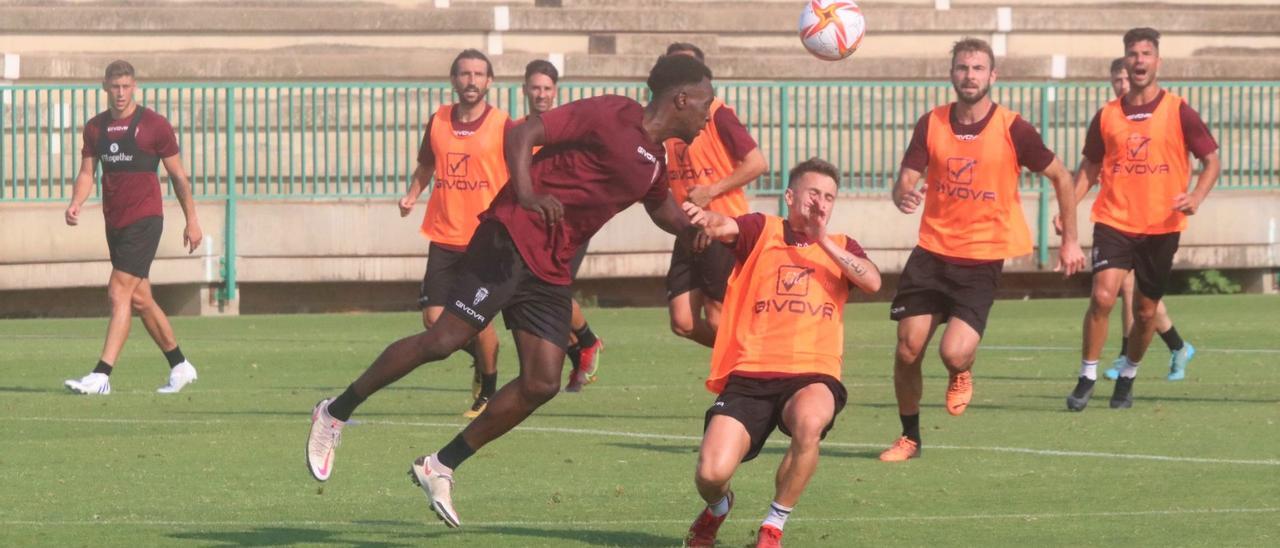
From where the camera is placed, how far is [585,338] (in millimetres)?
14734

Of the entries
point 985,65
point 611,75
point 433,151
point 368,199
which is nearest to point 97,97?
point 368,199

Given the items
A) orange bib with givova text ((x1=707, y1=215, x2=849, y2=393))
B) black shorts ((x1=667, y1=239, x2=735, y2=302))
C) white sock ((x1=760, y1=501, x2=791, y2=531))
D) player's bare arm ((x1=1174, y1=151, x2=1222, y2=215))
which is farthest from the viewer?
black shorts ((x1=667, y1=239, x2=735, y2=302))

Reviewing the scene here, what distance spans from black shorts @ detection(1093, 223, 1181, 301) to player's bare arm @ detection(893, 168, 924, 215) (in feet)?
6.93

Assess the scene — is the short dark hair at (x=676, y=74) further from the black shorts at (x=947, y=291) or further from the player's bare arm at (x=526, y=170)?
the black shorts at (x=947, y=291)

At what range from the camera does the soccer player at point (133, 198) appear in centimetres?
1484

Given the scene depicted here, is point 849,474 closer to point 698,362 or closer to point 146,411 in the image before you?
point 146,411

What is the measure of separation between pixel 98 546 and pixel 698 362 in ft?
28.6

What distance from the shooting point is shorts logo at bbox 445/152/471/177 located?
13609mm

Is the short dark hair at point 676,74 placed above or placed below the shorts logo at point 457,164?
above

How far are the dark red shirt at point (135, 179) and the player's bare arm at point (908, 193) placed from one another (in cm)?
532

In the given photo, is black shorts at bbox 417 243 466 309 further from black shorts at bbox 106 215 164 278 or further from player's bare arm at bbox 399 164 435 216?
black shorts at bbox 106 215 164 278

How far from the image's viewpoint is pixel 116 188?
1499 cm

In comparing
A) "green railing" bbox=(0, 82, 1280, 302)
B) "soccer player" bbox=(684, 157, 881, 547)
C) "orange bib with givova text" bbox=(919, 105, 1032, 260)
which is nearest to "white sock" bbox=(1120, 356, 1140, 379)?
"orange bib with givova text" bbox=(919, 105, 1032, 260)

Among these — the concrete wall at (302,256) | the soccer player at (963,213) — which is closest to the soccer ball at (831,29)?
the soccer player at (963,213)
